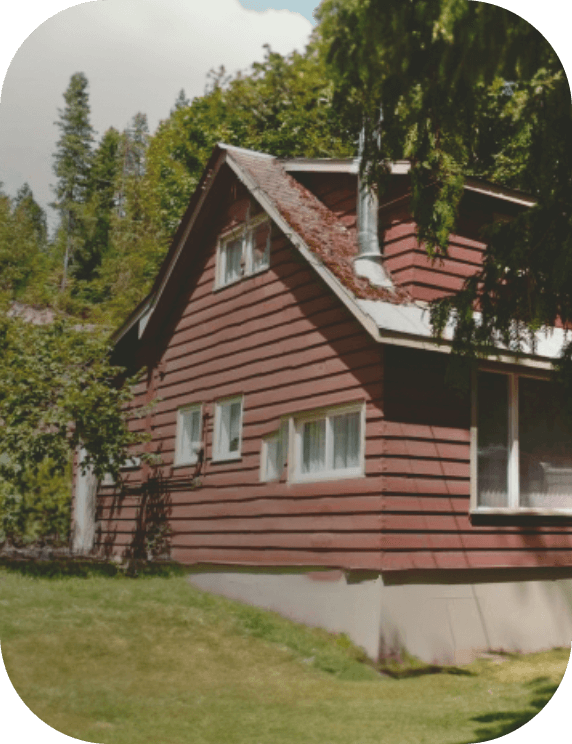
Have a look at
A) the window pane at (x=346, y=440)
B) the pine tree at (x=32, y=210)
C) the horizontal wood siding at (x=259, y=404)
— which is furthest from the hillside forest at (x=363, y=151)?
the window pane at (x=346, y=440)

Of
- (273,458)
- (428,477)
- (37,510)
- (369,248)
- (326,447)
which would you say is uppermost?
(369,248)

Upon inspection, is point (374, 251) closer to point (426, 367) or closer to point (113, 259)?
point (426, 367)

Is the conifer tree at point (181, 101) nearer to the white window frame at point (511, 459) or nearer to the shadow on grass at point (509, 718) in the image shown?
the white window frame at point (511, 459)

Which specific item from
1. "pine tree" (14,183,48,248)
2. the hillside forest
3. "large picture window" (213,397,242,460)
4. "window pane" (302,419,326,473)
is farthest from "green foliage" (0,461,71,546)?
"pine tree" (14,183,48,248)

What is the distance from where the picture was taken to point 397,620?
7.97 m

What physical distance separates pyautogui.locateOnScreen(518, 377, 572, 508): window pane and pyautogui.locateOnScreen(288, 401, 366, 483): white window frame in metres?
1.77

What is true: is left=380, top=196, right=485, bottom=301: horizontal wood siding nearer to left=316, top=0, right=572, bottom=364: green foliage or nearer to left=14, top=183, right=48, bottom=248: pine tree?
left=316, top=0, right=572, bottom=364: green foliage

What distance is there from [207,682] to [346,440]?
342 cm

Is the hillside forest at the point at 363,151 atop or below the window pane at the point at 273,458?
atop

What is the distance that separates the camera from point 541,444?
9125mm

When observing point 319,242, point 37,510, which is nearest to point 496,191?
point 319,242

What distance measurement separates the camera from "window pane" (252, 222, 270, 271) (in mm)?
9828

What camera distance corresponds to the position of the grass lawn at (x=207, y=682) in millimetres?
5234

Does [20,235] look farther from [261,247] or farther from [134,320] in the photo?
[261,247]
